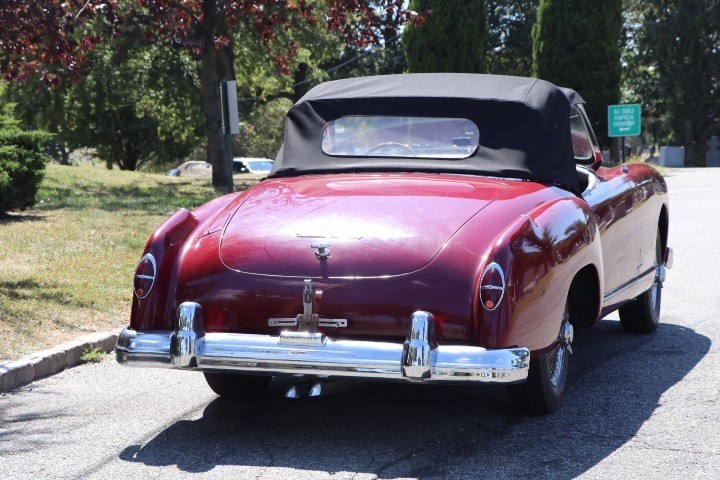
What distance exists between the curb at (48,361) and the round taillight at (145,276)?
154 cm

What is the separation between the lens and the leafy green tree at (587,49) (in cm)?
3288

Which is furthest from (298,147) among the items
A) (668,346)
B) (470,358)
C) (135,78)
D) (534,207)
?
(135,78)

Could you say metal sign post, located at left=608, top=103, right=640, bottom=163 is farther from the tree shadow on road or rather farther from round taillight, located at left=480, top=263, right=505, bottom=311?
round taillight, located at left=480, top=263, right=505, bottom=311

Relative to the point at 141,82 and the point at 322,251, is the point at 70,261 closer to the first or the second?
the point at 322,251

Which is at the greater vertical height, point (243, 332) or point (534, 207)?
point (534, 207)

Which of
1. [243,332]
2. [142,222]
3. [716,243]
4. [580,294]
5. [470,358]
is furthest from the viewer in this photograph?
[142,222]

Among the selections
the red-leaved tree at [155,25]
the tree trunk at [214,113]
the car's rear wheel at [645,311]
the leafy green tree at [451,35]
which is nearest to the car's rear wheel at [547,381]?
the car's rear wheel at [645,311]

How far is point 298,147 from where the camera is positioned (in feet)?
20.6

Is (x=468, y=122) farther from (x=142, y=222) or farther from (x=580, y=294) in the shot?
(x=142, y=222)

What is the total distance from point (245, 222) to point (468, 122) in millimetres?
1523

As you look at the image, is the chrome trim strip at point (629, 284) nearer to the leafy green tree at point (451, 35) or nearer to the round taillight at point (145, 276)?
the round taillight at point (145, 276)

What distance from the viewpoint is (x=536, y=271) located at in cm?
484

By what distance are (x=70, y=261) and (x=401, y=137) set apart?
5519 mm

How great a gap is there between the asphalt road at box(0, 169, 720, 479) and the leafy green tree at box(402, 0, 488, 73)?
86.8ft
